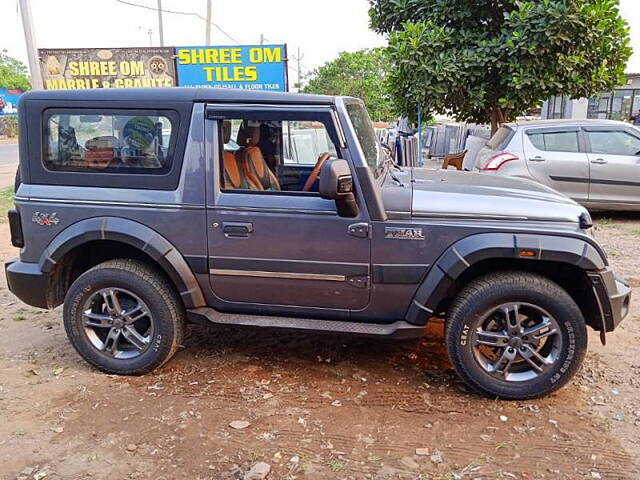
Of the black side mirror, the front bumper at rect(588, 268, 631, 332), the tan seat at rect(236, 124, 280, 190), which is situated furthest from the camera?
the tan seat at rect(236, 124, 280, 190)

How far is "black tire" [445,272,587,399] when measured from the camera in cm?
320

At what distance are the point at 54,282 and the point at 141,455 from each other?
5.07ft

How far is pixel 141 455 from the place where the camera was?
2865 millimetres

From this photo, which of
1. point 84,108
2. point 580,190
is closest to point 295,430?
point 84,108

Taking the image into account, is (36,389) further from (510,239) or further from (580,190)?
(580,190)

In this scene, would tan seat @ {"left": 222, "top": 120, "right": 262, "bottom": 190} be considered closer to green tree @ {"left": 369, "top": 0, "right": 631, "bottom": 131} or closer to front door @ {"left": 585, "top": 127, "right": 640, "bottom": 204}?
green tree @ {"left": 369, "top": 0, "right": 631, "bottom": 131}

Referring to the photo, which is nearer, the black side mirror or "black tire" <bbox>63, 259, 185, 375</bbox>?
the black side mirror

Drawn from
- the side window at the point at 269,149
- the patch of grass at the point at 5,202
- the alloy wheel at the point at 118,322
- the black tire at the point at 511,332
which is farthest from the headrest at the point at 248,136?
the patch of grass at the point at 5,202

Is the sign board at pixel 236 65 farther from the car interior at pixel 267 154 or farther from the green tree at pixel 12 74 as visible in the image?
the green tree at pixel 12 74

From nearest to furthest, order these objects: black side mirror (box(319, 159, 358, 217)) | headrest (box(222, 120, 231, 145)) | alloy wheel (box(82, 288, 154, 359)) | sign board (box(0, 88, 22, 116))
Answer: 1. black side mirror (box(319, 159, 358, 217))
2. headrest (box(222, 120, 231, 145))
3. alloy wheel (box(82, 288, 154, 359))
4. sign board (box(0, 88, 22, 116))

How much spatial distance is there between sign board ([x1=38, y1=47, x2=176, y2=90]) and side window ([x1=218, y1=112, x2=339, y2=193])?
1066 cm

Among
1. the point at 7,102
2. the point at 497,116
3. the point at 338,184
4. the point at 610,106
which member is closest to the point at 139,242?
the point at 338,184

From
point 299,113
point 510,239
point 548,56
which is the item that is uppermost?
point 548,56

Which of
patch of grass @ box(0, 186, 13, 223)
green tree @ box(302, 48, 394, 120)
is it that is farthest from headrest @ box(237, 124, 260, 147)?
green tree @ box(302, 48, 394, 120)
